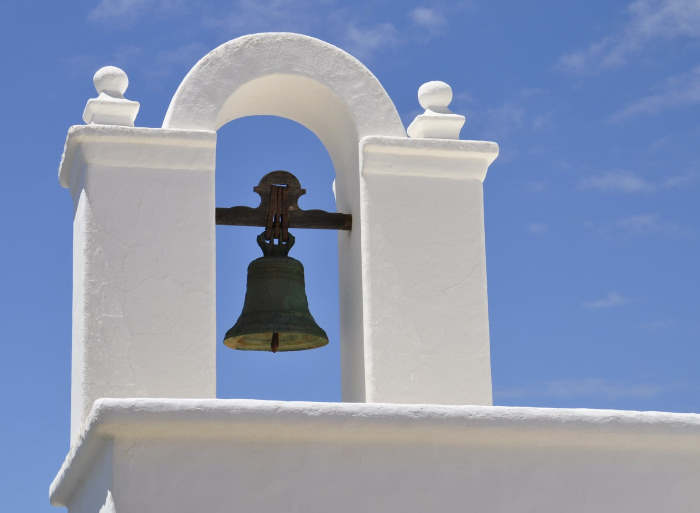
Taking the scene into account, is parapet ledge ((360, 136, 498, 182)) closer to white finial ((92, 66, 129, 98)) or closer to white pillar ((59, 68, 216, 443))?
white pillar ((59, 68, 216, 443))

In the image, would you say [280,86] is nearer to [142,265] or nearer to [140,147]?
[140,147]

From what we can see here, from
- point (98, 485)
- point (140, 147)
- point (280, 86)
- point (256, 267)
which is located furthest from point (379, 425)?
point (280, 86)

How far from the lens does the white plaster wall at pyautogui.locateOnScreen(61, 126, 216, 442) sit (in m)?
5.24

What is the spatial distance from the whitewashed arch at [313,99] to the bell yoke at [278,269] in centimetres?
17

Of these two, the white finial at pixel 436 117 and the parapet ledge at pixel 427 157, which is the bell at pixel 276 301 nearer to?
the parapet ledge at pixel 427 157

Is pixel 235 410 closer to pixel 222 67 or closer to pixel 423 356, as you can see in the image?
pixel 423 356

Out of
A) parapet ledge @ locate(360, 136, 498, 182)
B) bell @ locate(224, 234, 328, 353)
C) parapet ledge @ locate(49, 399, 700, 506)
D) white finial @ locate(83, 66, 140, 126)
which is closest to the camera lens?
parapet ledge @ locate(49, 399, 700, 506)

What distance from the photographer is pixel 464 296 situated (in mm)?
5617

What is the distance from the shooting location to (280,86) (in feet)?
18.9

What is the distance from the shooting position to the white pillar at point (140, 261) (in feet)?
17.2

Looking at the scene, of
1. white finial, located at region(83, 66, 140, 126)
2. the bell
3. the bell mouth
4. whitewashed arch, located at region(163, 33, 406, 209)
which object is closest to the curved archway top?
whitewashed arch, located at region(163, 33, 406, 209)

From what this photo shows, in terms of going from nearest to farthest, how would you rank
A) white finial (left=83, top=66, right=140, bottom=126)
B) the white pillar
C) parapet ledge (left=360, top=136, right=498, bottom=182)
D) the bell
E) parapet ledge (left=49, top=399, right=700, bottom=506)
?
parapet ledge (left=49, top=399, right=700, bottom=506), the white pillar, white finial (left=83, top=66, right=140, bottom=126), parapet ledge (left=360, top=136, right=498, bottom=182), the bell

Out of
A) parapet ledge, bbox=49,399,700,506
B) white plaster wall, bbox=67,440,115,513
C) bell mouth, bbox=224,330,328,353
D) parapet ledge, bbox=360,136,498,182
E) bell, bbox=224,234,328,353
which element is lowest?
white plaster wall, bbox=67,440,115,513

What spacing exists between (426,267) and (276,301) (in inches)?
26.2
